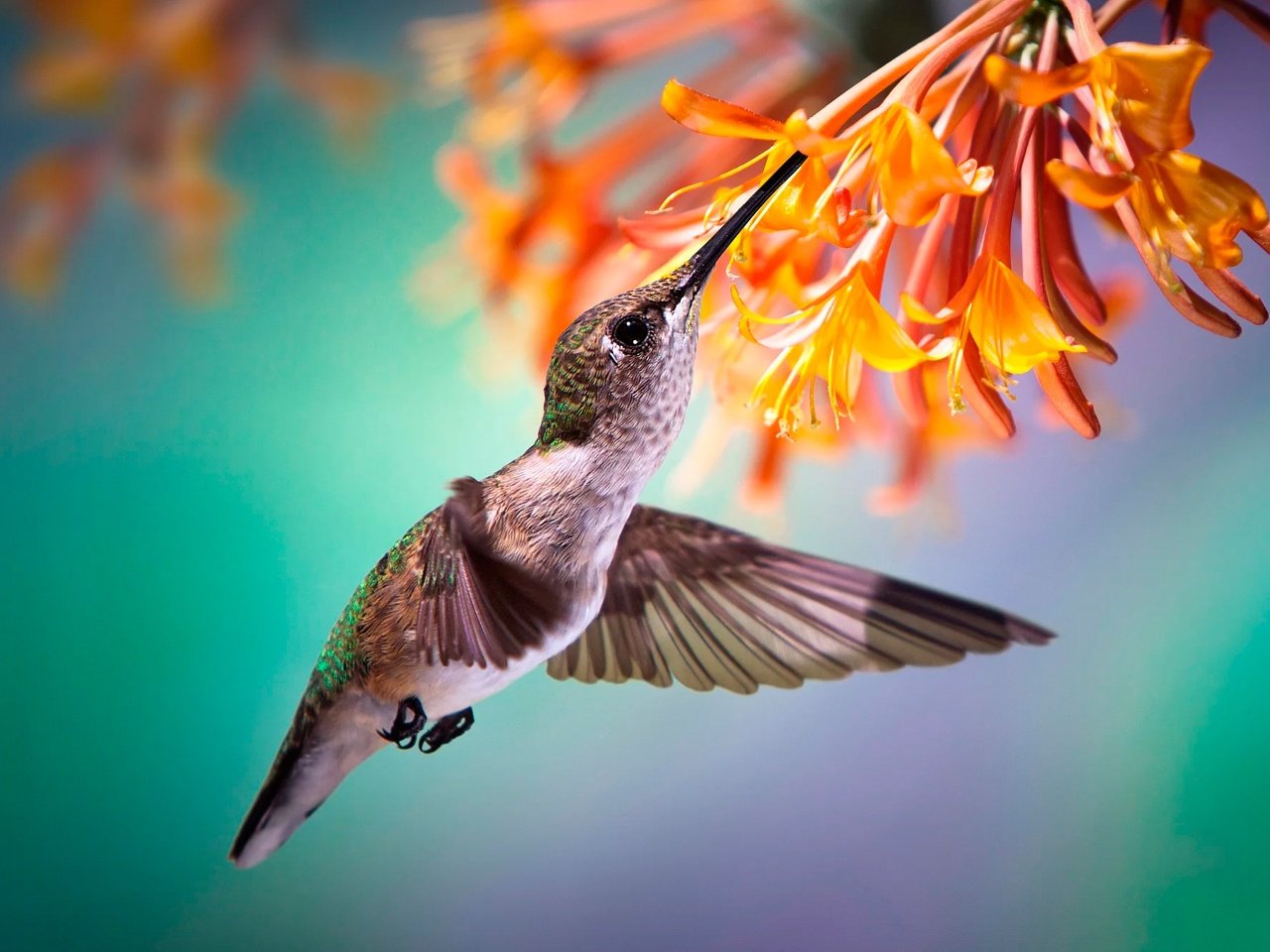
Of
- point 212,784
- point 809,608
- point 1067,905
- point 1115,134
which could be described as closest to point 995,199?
point 1115,134

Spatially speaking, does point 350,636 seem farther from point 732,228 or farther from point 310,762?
point 732,228

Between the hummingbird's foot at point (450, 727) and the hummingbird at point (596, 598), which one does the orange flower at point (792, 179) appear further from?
the hummingbird's foot at point (450, 727)

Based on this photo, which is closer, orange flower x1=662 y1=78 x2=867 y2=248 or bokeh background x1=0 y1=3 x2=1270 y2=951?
orange flower x1=662 y1=78 x2=867 y2=248

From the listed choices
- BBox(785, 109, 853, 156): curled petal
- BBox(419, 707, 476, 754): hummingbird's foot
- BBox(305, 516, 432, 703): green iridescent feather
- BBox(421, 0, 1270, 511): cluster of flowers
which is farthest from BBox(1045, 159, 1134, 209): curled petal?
BBox(419, 707, 476, 754): hummingbird's foot

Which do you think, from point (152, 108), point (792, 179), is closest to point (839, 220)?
point (792, 179)

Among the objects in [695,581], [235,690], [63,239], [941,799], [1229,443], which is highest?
[63,239]

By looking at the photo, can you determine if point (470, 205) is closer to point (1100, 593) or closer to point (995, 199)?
point (995, 199)

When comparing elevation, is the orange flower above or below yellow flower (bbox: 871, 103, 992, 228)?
above

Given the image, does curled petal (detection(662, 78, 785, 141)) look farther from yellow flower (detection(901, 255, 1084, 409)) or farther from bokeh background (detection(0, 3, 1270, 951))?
bokeh background (detection(0, 3, 1270, 951))
